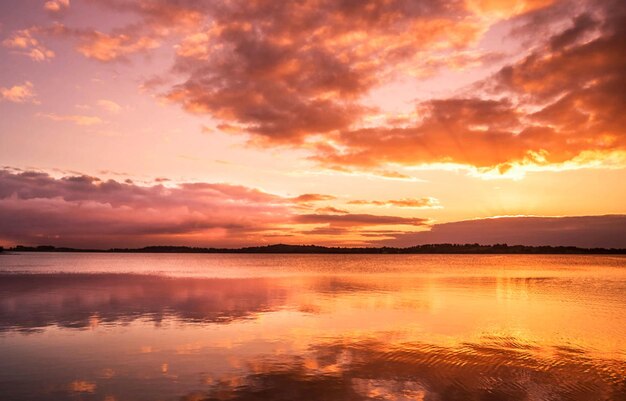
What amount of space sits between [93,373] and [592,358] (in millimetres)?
20761

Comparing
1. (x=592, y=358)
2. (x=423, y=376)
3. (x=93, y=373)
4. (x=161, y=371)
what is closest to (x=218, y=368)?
(x=161, y=371)

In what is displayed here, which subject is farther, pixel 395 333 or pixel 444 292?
pixel 444 292

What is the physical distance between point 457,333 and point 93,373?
18.6 m

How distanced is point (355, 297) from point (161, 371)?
27815 millimetres

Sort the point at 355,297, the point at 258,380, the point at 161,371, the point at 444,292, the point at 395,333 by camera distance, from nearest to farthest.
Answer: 1. the point at 258,380
2. the point at 161,371
3. the point at 395,333
4. the point at 355,297
5. the point at 444,292

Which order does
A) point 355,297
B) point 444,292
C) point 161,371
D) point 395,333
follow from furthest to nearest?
point 444,292, point 355,297, point 395,333, point 161,371

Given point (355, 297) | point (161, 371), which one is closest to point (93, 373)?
point (161, 371)

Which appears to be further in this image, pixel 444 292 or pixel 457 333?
pixel 444 292

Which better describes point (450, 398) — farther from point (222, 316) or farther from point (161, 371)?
point (222, 316)

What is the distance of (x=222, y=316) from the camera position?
31.0 metres

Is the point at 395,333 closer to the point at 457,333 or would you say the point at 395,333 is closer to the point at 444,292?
the point at 457,333

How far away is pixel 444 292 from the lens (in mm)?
49969

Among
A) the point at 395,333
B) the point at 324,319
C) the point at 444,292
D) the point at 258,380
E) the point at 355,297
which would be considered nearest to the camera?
the point at 258,380

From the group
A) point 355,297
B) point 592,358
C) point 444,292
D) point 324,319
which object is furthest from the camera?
point 444,292
